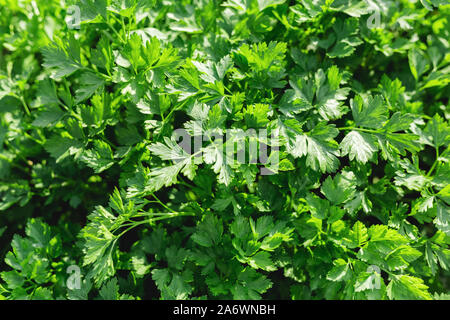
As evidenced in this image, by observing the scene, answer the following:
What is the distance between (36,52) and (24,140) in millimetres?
365

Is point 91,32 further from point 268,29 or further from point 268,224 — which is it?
point 268,224

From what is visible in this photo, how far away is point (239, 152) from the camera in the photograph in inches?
38.0

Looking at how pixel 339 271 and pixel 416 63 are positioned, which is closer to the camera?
pixel 339 271

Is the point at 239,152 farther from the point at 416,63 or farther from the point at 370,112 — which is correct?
the point at 416,63

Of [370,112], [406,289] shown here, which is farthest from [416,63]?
[406,289]

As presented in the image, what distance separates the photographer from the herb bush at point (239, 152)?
101 cm

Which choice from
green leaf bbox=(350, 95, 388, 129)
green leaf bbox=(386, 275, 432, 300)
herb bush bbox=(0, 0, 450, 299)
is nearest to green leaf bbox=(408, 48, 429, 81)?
herb bush bbox=(0, 0, 450, 299)

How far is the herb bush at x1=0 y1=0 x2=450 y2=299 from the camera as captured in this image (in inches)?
39.6

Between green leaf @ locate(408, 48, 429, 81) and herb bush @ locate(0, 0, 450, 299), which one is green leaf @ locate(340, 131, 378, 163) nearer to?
herb bush @ locate(0, 0, 450, 299)

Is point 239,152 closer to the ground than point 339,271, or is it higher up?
higher up

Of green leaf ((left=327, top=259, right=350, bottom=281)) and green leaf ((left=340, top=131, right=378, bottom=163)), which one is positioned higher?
green leaf ((left=340, top=131, right=378, bottom=163))

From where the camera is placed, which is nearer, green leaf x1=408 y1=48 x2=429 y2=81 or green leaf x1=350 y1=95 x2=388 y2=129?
green leaf x1=350 y1=95 x2=388 y2=129
